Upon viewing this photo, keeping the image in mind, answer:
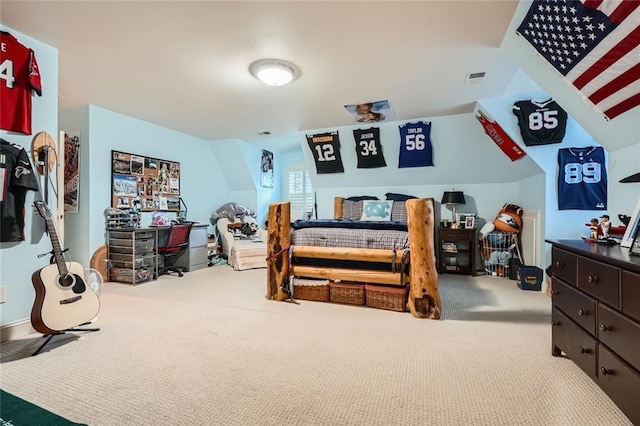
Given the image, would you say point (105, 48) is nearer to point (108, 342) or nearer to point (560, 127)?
point (108, 342)

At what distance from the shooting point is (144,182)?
4.82m

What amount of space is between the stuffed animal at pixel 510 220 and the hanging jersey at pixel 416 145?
1.33 metres

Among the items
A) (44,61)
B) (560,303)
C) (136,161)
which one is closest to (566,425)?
(560,303)

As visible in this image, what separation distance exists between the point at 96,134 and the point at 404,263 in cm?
438

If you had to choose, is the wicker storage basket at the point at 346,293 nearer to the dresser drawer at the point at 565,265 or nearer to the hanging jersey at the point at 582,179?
the dresser drawer at the point at 565,265

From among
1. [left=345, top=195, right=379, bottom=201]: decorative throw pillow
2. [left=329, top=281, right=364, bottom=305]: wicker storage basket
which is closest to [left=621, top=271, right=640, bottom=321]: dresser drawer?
[left=329, top=281, right=364, bottom=305]: wicker storage basket

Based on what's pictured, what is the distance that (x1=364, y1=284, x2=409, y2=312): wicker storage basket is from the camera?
10.1 ft

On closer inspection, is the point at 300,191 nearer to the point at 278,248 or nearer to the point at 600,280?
the point at 278,248

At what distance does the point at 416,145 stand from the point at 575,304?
3546 mm

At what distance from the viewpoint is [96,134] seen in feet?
13.8

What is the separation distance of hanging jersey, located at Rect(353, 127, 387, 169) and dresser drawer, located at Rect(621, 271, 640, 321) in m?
4.09

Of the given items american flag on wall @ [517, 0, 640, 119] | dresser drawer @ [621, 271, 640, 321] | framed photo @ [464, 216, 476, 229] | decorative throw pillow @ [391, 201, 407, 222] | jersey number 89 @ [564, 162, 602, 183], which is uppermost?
american flag on wall @ [517, 0, 640, 119]

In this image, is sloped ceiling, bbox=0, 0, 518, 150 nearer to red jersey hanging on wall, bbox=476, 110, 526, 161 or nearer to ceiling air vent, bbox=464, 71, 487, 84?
ceiling air vent, bbox=464, 71, 487, 84

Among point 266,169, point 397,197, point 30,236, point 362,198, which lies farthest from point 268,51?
point 266,169
